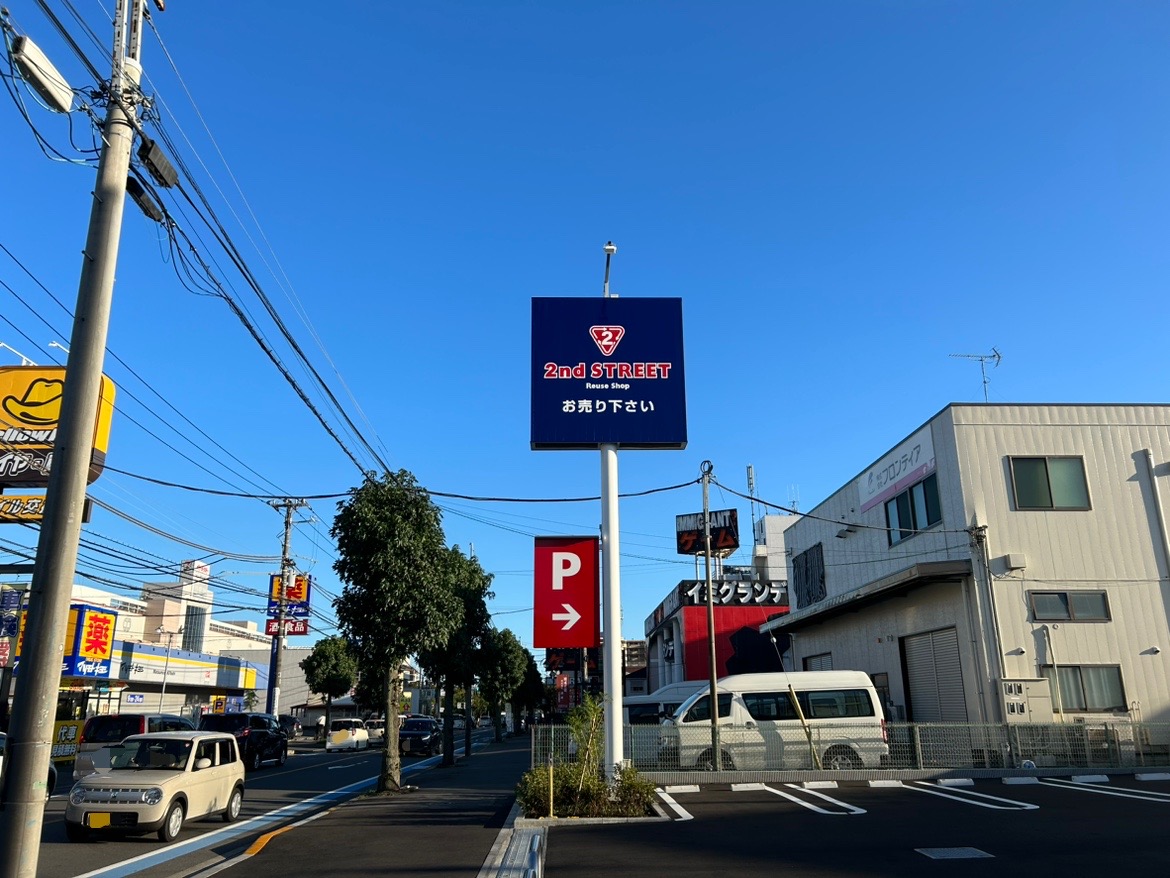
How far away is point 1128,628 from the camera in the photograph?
2052 cm

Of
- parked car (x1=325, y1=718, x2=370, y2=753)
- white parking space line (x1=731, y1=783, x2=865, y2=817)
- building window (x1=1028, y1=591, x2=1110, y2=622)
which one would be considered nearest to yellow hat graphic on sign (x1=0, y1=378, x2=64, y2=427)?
white parking space line (x1=731, y1=783, x2=865, y2=817)

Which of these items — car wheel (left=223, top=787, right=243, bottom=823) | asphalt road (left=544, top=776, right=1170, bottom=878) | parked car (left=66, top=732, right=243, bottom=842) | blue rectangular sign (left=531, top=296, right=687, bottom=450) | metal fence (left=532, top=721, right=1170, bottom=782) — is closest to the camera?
asphalt road (left=544, top=776, right=1170, bottom=878)

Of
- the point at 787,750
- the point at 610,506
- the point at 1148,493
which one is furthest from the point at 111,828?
the point at 1148,493

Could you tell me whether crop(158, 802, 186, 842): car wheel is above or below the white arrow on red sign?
below

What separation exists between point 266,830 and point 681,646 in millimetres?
38905

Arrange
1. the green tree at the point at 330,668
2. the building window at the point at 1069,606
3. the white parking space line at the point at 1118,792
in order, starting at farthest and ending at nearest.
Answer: the green tree at the point at 330,668 < the building window at the point at 1069,606 < the white parking space line at the point at 1118,792

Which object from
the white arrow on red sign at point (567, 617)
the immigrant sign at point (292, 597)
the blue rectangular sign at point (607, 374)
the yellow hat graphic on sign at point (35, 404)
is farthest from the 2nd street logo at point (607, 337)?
the immigrant sign at point (292, 597)

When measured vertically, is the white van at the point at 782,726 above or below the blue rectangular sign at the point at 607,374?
below

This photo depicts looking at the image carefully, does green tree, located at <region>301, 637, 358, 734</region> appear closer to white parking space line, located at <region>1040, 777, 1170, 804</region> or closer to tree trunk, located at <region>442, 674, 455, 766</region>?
tree trunk, located at <region>442, 674, 455, 766</region>

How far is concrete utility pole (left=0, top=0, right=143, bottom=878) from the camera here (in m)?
5.87

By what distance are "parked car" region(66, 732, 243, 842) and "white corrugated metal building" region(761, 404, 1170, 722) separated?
1589 centimetres

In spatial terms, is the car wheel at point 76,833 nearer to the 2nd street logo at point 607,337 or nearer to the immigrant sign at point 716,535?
the 2nd street logo at point 607,337

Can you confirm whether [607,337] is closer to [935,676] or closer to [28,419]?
[935,676]

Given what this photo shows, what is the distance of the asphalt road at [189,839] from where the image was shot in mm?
10566
